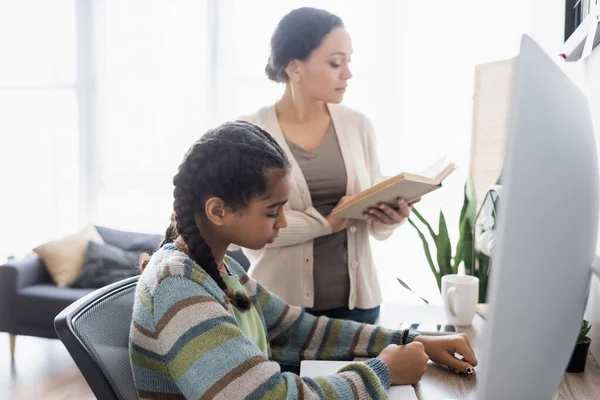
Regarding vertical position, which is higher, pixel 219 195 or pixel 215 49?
pixel 215 49

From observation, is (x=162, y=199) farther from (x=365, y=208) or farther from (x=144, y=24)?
(x=365, y=208)

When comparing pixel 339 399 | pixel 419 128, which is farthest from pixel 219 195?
pixel 419 128

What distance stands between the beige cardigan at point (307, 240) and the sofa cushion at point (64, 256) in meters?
2.46

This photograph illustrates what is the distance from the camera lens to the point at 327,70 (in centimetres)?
171

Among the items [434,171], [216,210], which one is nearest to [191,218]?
[216,210]

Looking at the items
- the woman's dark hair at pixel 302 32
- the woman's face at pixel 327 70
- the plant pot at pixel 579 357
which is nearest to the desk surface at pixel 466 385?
the plant pot at pixel 579 357

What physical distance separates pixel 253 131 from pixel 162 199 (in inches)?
128

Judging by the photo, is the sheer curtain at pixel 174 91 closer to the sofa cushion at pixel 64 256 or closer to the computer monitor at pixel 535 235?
the sofa cushion at pixel 64 256

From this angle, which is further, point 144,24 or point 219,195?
point 144,24

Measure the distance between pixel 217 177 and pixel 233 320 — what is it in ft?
0.85

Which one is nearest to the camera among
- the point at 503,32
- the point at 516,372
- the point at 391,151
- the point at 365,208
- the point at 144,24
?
the point at 516,372

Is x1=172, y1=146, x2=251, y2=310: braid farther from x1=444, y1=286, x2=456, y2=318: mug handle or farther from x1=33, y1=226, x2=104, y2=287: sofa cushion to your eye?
x1=33, y1=226, x2=104, y2=287: sofa cushion

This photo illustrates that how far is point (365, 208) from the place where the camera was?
1.58 metres

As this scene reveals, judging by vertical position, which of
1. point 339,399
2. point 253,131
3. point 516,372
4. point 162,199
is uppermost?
point 253,131
